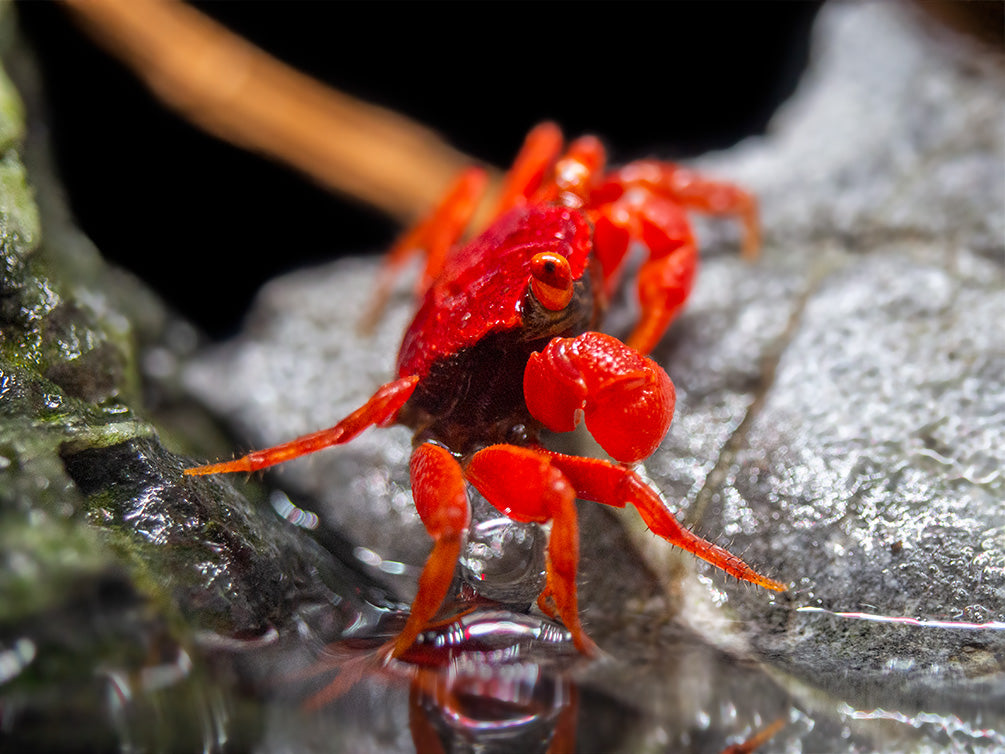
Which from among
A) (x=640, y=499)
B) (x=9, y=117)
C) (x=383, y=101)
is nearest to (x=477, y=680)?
(x=640, y=499)

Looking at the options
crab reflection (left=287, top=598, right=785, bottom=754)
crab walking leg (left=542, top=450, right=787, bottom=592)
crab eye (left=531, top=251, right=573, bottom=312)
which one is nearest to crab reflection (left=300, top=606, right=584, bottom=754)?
crab reflection (left=287, top=598, right=785, bottom=754)

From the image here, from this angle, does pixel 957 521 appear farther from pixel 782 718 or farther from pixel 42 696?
pixel 42 696

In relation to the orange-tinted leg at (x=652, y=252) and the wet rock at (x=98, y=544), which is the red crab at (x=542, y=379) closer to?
the orange-tinted leg at (x=652, y=252)

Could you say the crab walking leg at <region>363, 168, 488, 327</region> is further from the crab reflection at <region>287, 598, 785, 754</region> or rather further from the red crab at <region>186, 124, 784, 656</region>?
the crab reflection at <region>287, 598, 785, 754</region>

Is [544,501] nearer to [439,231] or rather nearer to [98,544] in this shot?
[98,544]

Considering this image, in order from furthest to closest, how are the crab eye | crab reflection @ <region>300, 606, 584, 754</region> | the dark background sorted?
the dark background
the crab eye
crab reflection @ <region>300, 606, 584, 754</region>

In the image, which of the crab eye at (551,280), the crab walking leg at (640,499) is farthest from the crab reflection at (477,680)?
the crab eye at (551,280)
